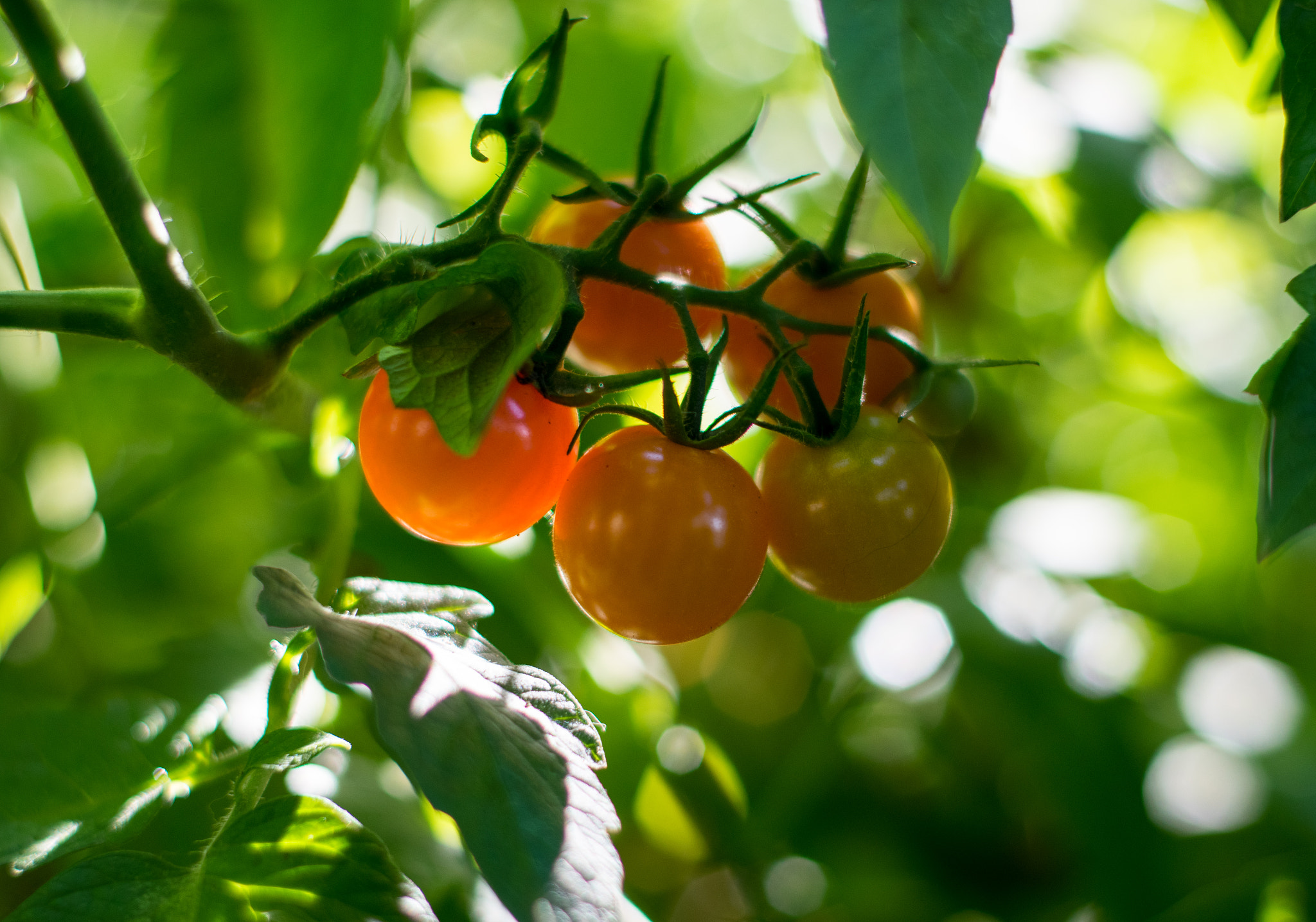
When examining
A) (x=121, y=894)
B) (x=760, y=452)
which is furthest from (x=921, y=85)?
(x=760, y=452)

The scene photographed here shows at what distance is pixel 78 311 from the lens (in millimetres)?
394

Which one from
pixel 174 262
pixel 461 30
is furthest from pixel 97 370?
pixel 461 30

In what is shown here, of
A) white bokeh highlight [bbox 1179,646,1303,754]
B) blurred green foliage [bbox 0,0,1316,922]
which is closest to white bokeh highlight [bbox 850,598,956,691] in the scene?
blurred green foliage [bbox 0,0,1316,922]

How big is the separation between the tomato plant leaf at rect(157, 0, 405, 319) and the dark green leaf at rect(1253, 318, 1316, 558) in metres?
0.47

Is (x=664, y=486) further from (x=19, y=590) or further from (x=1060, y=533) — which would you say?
(x=1060, y=533)

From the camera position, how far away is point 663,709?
74 centimetres

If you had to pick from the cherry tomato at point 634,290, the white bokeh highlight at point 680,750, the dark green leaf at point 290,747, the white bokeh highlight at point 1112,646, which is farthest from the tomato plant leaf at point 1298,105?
the white bokeh highlight at point 1112,646

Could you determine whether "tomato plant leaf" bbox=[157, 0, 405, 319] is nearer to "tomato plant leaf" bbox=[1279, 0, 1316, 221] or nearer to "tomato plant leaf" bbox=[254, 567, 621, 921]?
"tomato plant leaf" bbox=[254, 567, 621, 921]

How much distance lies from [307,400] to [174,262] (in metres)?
0.18

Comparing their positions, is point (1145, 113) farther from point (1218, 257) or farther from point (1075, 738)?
point (1075, 738)

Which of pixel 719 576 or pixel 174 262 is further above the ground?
pixel 174 262

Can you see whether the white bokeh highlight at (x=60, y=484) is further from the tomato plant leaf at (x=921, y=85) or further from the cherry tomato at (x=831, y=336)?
the tomato plant leaf at (x=921, y=85)

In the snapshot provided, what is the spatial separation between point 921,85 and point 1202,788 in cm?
99

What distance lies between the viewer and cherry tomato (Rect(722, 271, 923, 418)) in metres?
0.53
